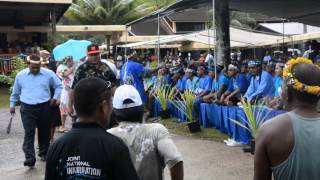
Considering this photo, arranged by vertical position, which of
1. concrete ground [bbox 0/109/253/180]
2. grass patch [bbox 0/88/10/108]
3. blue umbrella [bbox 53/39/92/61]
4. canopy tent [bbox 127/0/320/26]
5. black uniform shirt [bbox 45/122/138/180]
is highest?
canopy tent [bbox 127/0/320/26]

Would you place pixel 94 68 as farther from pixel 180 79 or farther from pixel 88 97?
pixel 180 79

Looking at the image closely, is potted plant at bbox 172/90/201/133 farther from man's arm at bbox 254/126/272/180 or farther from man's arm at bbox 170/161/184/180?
man's arm at bbox 254/126/272/180

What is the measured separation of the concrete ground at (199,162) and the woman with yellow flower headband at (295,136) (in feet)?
14.0

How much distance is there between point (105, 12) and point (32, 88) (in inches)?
1262

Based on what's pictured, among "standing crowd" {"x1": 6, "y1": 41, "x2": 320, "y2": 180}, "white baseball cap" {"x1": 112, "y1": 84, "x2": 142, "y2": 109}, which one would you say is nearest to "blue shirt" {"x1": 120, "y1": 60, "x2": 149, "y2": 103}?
"standing crowd" {"x1": 6, "y1": 41, "x2": 320, "y2": 180}

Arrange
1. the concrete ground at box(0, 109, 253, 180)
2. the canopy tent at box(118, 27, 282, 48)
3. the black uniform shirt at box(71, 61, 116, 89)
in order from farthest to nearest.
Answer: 1. the canopy tent at box(118, 27, 282, 48)
2. the concrete ground at box(0, 109, 253, 180)
3. the black uniform shirt at box(71, 61, 116, 89)

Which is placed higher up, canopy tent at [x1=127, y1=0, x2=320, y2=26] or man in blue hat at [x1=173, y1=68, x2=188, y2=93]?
canopy tent at [x1=127, y1=0, x2=320, y2=26]

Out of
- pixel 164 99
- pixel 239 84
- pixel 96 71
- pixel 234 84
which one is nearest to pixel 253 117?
pixel 239 84

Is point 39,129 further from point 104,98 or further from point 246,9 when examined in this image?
point 246,9

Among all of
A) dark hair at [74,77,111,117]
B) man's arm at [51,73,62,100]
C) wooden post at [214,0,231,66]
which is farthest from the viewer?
wooden post at [214,0,231,66]

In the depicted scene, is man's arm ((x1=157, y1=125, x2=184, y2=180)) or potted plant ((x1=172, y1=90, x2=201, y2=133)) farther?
potted plant ((x1=172, y1=90, x2=201, y2=133))

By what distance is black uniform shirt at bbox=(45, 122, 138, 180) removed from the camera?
2535 millimetres

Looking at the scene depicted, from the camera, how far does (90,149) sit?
2.54 meters

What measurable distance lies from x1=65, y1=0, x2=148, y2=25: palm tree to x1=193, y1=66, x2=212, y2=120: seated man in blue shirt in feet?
90.0
